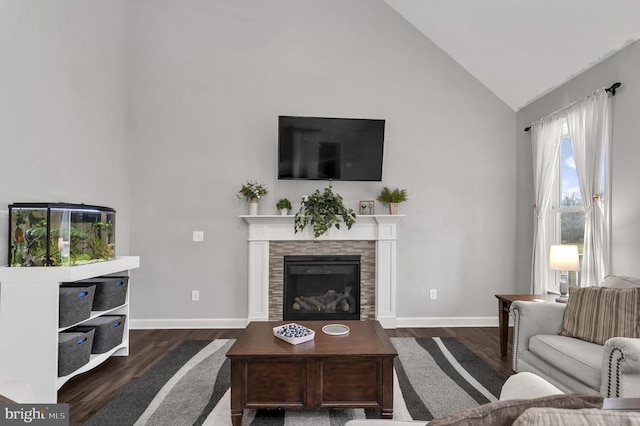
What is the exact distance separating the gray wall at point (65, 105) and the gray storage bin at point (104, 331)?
0.83 metres

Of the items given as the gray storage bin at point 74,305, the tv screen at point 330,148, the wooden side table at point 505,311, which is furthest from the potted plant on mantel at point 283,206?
the wooden side table at point 505,311

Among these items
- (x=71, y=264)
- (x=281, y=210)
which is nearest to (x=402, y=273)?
(x=281, y=210)

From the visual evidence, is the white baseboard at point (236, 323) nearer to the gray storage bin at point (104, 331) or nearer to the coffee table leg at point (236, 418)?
the gray storage bin at point (104, 331)

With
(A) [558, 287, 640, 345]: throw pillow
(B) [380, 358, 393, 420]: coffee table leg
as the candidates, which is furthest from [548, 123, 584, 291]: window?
(B) [380, 358, 393, 420]: coffee table leg

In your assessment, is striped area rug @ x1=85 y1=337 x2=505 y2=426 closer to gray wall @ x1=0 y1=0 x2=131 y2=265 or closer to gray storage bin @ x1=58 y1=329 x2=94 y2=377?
gray storage bin @ x1=58 y1=329 x2=94 y2=377

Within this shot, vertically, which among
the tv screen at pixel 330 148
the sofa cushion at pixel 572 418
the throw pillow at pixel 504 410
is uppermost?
the tv screen at pixel 330 148

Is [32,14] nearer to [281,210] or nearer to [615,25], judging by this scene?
[281,210]

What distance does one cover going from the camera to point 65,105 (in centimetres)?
294

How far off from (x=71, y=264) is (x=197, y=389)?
4.17ft

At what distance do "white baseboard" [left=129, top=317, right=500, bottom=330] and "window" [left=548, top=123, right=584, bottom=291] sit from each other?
0.95 meters

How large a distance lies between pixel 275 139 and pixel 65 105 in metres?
2.04

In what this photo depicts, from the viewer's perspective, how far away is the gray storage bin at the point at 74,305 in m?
2.31

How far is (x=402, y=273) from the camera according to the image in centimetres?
419

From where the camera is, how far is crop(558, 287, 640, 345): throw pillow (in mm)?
2117
